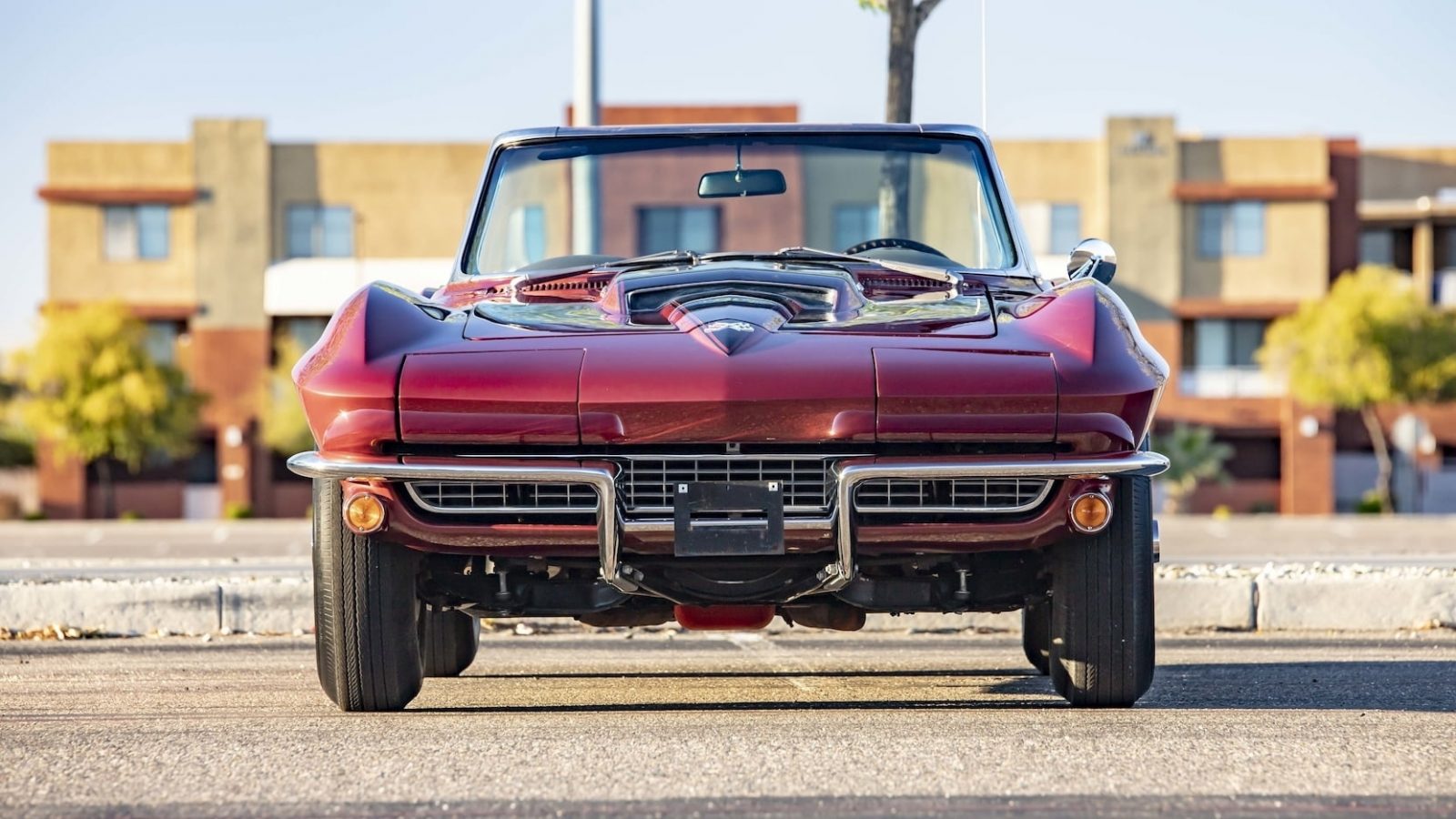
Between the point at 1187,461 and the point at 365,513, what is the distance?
44.1 metres

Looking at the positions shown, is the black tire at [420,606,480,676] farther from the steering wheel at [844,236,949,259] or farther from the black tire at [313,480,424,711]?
the steering wheel at [844,236,949,259]

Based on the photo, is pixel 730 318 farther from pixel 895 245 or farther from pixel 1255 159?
pixel 1255 159

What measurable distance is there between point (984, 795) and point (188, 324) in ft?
167

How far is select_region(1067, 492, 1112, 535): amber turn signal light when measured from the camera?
4828mm

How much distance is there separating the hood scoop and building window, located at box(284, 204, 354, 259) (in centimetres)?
4738

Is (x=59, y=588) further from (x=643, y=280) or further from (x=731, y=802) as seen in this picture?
(x=731, y=802)

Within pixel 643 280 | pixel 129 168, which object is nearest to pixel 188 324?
pixel 129 168

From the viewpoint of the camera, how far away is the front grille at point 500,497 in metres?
4.79

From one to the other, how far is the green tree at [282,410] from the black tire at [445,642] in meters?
42.6

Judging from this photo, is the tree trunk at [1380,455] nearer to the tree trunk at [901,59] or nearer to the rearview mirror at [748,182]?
the tree trunk at [901,59]

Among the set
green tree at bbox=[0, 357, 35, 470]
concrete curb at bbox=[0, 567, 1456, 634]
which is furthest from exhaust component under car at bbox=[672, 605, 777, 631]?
green tree at bbox=[0, 357, 35, 470]

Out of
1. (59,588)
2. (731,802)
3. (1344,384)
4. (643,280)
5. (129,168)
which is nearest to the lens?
(731,802)

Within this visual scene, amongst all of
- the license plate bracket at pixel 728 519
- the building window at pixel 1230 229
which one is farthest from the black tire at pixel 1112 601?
the building window at pixel 1230 229

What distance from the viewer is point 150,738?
4.77 meters
